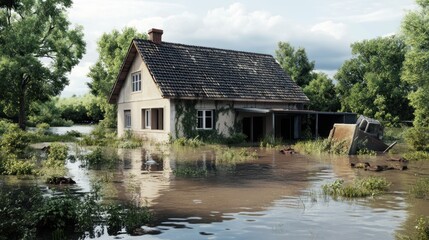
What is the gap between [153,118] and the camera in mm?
30625

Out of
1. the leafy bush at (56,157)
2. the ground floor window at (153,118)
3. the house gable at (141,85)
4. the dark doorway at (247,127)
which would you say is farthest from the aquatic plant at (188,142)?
the leafy bush at (56,157)

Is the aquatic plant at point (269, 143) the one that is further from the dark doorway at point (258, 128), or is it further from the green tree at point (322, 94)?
the green tree at point (322, 94)

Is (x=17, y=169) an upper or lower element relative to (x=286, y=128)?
lower

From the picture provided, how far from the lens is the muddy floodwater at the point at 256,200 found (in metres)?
8.04

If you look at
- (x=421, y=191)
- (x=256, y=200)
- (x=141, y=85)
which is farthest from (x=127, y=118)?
(x=421, y=191)

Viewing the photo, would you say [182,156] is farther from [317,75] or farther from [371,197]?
[317,75]

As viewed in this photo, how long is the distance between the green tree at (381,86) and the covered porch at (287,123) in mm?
20550

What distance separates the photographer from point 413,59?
1464 inches

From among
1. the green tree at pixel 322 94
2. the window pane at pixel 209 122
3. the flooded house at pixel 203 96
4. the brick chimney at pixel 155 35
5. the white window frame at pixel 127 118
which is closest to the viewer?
the flooded house at pixel 203 96

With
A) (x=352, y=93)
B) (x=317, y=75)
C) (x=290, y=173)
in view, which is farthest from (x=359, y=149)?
(x=317, y=75)

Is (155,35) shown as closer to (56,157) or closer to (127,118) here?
(127,118)

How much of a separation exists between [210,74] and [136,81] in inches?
222

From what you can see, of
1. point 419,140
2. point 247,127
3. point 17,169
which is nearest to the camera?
point 17,169

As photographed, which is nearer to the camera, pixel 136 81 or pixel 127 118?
pixel 136 81
